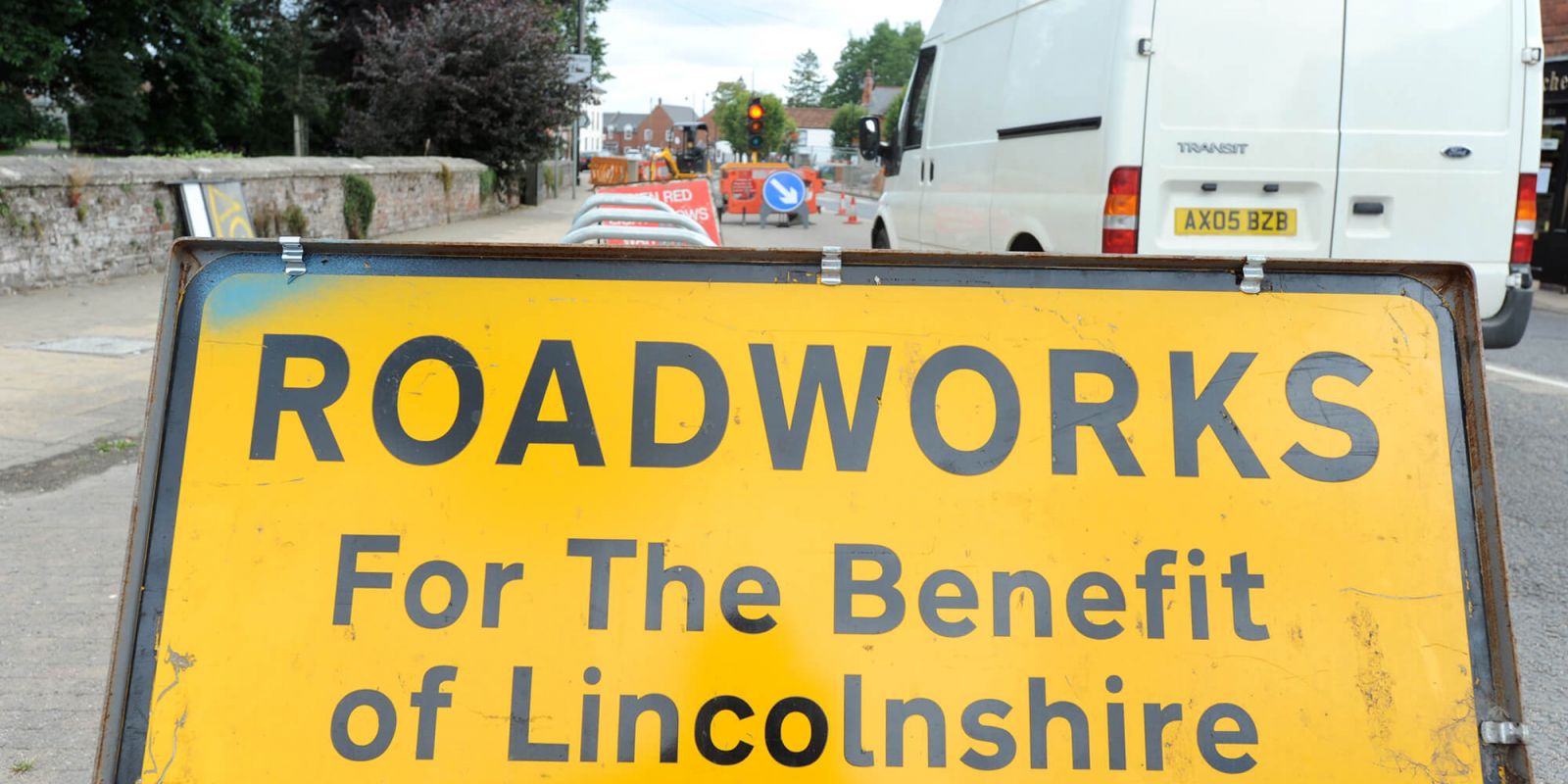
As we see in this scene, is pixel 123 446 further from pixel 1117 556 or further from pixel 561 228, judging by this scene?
pixel 561 228

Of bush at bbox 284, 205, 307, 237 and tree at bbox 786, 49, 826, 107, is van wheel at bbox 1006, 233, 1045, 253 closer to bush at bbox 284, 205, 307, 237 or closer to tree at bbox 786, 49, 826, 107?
bush at bbox 284, 205, 307, 237

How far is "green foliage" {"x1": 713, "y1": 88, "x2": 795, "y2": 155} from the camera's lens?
80.8 m

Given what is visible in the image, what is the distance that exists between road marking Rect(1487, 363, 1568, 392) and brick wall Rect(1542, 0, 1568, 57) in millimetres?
9814

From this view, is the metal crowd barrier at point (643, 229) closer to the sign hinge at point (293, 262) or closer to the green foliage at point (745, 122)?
the sign hinge at point (293, 262)

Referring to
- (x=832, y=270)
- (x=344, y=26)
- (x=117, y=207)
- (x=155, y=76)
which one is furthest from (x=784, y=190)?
(x=155, y=76)

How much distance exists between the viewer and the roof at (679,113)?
16750 cm

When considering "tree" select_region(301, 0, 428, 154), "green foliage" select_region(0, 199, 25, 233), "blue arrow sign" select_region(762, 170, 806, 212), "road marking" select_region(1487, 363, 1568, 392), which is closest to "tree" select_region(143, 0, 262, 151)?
"tree" select_region(301, 0, 428, 154)

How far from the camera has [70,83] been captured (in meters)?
27.6

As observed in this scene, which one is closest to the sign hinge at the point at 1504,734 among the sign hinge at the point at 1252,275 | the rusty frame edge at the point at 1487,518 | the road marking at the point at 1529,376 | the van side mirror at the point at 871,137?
the rusty frame edge at the point at 1487,518

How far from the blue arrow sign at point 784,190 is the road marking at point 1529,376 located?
10904 millimetres

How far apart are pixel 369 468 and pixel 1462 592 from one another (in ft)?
5.92

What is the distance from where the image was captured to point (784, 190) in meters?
19.5

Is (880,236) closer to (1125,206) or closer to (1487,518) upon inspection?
(1125,206)

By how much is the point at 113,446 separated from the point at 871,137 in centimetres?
517
